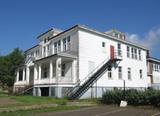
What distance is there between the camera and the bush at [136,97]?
19.7 meters

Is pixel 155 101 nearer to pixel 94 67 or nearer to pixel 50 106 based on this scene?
pixel 50 106

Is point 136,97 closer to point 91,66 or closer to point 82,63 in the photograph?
point 82,63

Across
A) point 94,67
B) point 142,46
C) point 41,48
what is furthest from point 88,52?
point 142,46

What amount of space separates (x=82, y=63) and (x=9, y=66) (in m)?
14.2

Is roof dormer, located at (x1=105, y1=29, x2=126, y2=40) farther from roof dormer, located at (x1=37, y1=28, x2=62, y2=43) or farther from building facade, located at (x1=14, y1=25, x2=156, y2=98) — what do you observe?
roof dormer, located at (x1=37, y1=28, x2=62, y2=43)

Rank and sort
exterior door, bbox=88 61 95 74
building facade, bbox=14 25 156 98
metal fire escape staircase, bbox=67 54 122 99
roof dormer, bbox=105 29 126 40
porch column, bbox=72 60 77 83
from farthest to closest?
1. roof dormer, bbox=105 29 126 40
2. exterior door, bbox=88 61 95 74
3. porch column, bbox=72 60 77 83
4. building facade, bbox=14 25 156 98
5. metal fire escape staircase, bbox=67 54 122 99

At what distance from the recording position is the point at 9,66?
36.8 m

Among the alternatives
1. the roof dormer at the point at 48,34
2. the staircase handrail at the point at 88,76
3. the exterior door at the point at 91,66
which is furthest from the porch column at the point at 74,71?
the roof dormer at the point at 48,34

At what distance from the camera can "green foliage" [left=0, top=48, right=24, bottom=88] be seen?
35.9 metres

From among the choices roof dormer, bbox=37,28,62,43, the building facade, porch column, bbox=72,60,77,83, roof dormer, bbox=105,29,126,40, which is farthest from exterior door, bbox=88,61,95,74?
roof dormer, bbox=37,28,62,43

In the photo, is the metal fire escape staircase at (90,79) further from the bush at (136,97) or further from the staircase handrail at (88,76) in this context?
the bush at (136,97)

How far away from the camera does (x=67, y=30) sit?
31.0 meters

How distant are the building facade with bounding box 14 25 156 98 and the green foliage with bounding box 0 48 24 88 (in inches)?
39.9

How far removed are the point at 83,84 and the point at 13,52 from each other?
16004 millimetres
